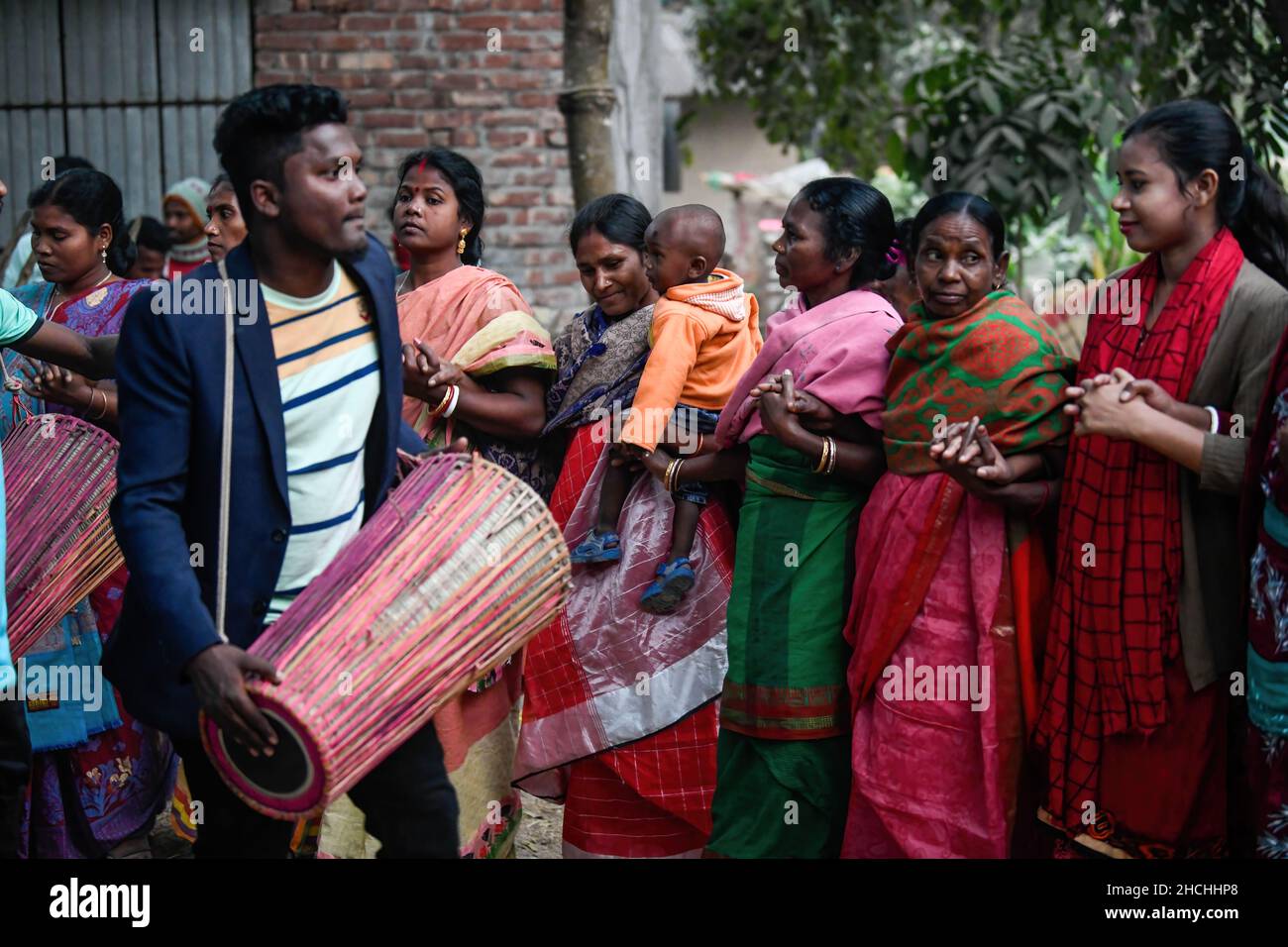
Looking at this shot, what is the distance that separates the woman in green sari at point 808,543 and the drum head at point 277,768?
5.20 ft

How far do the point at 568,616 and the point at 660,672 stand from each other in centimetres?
35

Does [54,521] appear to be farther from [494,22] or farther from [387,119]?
[494,22]

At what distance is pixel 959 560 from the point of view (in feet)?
11.9

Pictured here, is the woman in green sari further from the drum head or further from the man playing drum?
the drum head

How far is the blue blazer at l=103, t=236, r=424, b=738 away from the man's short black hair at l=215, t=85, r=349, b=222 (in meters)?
0.20

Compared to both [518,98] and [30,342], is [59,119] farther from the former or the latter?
[30,342]

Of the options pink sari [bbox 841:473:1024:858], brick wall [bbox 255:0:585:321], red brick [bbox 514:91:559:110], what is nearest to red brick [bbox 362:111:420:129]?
brick wall [bbox 255:0:585:321]

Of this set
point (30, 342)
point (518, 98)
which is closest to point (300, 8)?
point (518, 98)

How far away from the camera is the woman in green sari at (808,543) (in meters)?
A: 3.82

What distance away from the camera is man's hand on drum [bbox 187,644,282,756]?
8.49 feet

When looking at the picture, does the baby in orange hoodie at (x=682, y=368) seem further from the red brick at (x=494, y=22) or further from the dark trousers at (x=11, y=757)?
the red brick at (x=494, y=22)

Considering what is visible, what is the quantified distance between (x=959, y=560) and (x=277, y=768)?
1.82m

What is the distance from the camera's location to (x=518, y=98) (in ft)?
24.8
